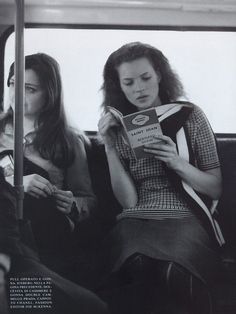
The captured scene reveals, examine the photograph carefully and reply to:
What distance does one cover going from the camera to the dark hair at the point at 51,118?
6.55 ft

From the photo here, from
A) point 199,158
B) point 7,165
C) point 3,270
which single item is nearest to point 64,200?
point 7,165

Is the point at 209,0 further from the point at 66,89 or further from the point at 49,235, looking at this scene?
the point at 49,235

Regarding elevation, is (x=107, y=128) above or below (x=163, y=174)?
above

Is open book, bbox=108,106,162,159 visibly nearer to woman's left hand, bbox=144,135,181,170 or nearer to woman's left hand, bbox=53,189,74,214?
woman's left hand, bbox=144,135,181,170

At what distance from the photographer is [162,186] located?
1984mm

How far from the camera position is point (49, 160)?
2.00 metres

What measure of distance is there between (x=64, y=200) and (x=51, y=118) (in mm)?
368

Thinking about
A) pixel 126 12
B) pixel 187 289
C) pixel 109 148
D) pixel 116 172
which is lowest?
pixel 187 289

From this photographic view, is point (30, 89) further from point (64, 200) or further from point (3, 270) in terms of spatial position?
point (3, 270)

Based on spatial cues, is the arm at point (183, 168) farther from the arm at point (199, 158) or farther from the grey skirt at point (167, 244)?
the grey skirt at point (167, 244)

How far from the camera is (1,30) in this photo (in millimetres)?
1978

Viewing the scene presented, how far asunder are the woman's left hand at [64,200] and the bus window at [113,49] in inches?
11.9

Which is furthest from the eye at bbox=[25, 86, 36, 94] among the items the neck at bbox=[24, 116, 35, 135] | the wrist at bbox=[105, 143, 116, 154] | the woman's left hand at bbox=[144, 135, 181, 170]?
the woman's left hand at bbox=[144, 135, 181, 170]

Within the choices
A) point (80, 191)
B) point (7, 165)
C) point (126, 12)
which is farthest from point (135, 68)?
point (7, 165)
